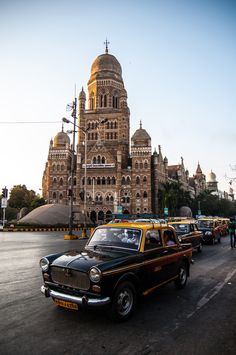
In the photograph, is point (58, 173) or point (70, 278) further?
point (58, 173)

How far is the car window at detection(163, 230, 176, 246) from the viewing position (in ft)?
21.1

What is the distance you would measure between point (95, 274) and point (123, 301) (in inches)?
36.3

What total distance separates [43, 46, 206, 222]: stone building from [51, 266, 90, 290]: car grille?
47.3 metres

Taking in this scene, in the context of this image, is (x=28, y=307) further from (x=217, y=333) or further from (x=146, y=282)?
(x=217, y=333)

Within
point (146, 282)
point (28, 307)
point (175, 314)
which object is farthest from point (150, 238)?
point (28, 307)

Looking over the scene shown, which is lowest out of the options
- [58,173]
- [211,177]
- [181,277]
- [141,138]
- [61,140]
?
[181,277]

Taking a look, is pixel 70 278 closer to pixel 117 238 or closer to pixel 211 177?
pixel 117 238

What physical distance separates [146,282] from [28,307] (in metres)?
2.56

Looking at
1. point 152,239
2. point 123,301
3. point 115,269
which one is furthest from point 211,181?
point 115,269

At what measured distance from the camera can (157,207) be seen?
59.2 metres

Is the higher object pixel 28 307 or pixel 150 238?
pixel 150 238

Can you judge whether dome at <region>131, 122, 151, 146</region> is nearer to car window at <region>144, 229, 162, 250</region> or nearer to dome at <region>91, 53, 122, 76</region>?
dome at <region>91, 53, 122, 76</region>

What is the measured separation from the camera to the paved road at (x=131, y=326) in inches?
148

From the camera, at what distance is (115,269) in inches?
180
